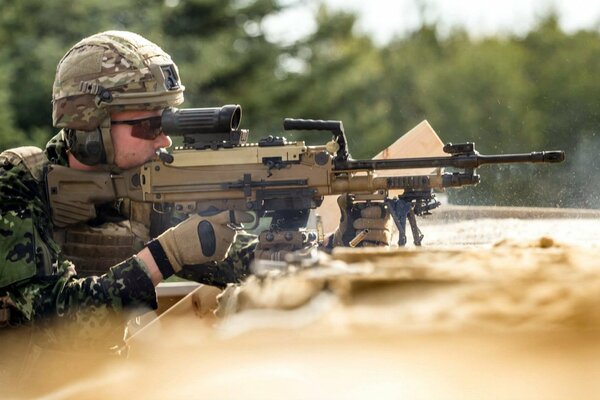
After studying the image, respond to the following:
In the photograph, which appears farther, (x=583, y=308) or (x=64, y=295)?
(x=64, y=295)

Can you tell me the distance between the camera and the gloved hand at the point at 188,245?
3072 millimetres

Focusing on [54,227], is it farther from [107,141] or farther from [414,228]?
[414,228]

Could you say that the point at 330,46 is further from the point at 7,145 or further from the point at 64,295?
the point at 64,295

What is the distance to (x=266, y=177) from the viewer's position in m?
3.95

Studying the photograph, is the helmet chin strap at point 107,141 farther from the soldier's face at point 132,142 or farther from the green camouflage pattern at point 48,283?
the green camouflage pattern at point 48,283

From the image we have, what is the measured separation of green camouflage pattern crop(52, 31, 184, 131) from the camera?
3.50 m

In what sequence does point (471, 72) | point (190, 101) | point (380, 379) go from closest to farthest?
point (380, 379), point (190, 101), point (471, 72)

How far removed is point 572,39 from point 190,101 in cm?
983

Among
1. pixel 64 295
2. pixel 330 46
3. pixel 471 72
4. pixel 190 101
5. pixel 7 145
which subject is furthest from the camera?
pixel 471 72

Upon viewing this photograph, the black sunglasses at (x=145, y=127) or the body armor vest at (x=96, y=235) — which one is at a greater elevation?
the black sunglasses at (x=145, y=127)

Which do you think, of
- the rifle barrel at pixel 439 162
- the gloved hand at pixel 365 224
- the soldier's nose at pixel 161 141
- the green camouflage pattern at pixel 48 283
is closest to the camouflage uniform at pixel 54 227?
the green camouflage pattern at pixel 48 283

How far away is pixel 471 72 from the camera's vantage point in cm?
2834

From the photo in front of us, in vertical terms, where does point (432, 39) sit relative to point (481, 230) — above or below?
above

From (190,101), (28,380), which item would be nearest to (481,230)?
(28,380)
